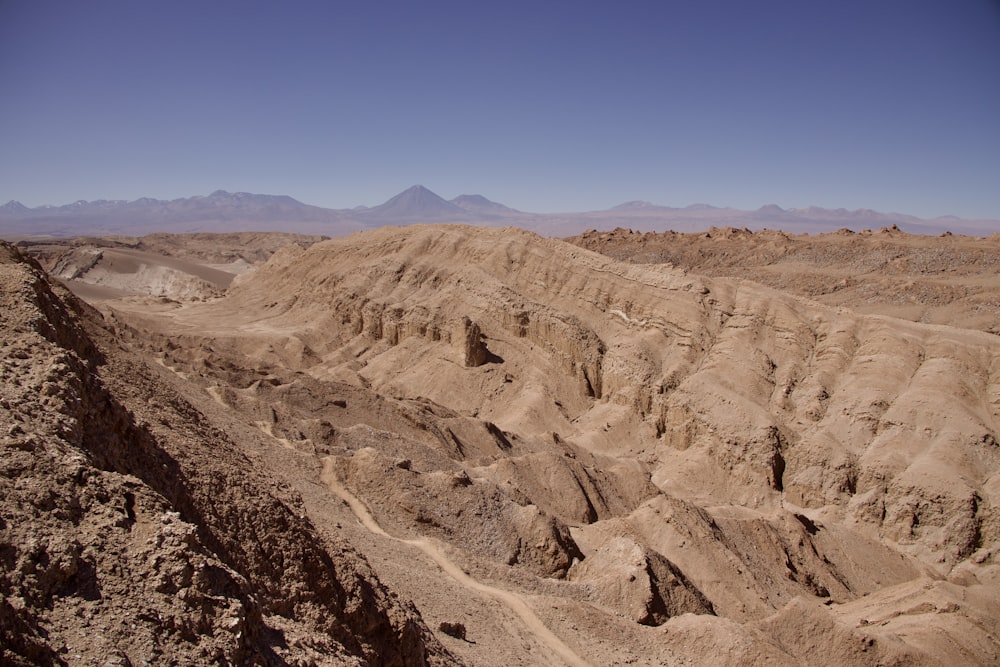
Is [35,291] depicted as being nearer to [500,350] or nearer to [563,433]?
[563,433]

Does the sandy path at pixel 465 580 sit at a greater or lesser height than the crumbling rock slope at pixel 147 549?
lesser

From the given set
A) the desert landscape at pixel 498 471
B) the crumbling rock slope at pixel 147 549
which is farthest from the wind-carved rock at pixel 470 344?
the crumbling rock slope at pixel 147 549

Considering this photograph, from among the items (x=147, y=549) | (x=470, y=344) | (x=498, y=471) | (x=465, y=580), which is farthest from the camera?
(x=470, y=344)

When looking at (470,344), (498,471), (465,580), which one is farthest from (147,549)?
(470,344)

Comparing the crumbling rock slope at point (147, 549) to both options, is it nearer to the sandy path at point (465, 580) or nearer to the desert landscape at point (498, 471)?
the desert landscape at point (498, 471)

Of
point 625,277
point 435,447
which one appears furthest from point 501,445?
point 625,277

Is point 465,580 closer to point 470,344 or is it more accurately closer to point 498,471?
point 498,471
